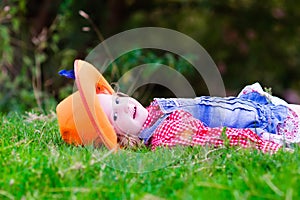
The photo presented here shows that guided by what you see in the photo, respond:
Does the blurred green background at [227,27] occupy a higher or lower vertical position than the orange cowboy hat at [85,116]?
higher

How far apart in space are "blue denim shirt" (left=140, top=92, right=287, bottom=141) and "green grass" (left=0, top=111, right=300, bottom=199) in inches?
16.1

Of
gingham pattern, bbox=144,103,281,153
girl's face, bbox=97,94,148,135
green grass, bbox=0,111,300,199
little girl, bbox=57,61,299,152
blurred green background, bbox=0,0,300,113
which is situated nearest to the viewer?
green grass, bbox=0,111,300,199

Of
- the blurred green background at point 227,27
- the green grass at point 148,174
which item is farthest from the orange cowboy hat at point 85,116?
the blurred green background at point 227,27

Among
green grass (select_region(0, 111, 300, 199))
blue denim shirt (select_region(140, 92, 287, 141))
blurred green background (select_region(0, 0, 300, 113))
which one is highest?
blurred green background (select_region(0, 0, 300, 113))

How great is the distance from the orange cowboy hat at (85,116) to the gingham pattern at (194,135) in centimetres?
25

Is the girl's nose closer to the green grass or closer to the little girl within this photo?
the little girl

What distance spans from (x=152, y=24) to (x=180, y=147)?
4932 millimetres

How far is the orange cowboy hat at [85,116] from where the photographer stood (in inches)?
101

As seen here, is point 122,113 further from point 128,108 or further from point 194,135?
point 194,135

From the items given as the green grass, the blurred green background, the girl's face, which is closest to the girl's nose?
the girl's face

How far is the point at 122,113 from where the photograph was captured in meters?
2.82

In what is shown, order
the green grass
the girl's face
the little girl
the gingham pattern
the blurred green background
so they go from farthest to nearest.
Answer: the blurred green background, the girl's face, the little girl, the gingham pattern, the green grass

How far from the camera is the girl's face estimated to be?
2801mm

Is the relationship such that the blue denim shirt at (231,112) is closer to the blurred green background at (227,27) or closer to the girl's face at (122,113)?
the girl's face at (122,113)
